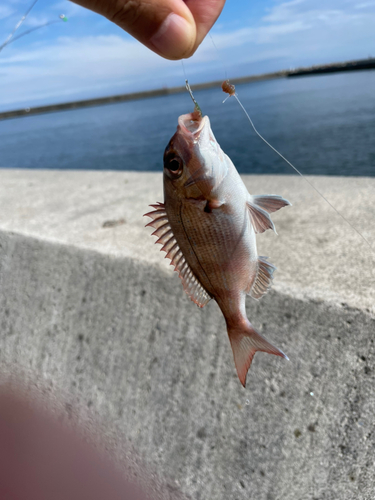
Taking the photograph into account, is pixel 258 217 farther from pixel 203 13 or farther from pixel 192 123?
pixel 203 13

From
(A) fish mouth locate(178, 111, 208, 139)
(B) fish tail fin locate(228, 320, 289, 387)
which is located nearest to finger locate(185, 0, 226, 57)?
A: (A) fish mouth locate(178, 111, 208, 139)

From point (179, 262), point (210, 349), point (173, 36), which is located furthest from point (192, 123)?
point (210, 349)

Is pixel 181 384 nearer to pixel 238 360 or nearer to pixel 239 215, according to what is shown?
pixel 238 360

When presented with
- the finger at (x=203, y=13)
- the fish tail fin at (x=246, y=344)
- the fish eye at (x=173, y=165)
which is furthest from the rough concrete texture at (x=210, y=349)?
the finger at (x=203, y=13)

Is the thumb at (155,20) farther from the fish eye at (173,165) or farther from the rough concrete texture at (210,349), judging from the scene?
the rough concrete texture at (210,349)

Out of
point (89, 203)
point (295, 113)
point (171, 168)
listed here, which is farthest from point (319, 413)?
point (295, 113)

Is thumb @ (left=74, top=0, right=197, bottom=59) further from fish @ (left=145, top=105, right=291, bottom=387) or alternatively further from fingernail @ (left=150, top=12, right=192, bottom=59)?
fish @ (left=145, top=105, right=291, bottom=387)
